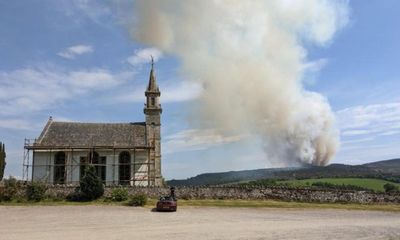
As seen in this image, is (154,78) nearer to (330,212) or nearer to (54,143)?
(54,143)

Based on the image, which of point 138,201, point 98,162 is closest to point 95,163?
point 98,162

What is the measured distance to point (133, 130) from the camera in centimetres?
5803

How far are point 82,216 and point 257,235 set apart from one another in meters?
15.1

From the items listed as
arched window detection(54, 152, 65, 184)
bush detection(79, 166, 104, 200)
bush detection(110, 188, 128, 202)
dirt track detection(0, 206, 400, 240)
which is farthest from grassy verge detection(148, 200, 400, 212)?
arched window detection(54, 152, 65, 184)

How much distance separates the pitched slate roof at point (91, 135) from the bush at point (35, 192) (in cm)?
958

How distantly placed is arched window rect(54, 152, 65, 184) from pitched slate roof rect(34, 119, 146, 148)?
1599 millimetres

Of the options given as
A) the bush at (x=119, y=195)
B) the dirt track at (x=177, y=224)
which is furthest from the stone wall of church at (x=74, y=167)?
the dirt track at (x=177, y=224)

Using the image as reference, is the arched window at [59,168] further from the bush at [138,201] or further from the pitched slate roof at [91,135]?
the bush at [138,201]

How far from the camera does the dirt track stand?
24.3m

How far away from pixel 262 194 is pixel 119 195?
15.8 m

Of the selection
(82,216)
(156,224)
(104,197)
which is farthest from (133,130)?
(156,224)

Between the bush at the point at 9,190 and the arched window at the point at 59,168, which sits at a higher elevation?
the arched window at the point at 59,168

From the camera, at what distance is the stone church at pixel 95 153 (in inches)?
2085

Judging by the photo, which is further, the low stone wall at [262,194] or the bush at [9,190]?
the low stone wall at [262,194]
